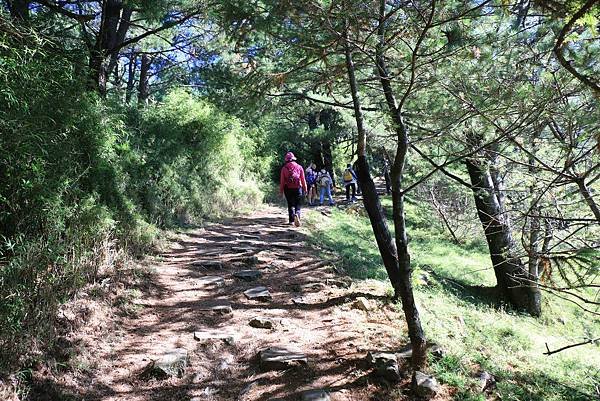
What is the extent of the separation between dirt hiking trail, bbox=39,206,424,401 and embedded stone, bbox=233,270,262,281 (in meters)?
0.02

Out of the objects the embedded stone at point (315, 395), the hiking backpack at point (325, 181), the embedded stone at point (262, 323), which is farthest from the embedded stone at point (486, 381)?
the hiking backpack at point (325, 181)

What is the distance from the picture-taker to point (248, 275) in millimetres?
6832

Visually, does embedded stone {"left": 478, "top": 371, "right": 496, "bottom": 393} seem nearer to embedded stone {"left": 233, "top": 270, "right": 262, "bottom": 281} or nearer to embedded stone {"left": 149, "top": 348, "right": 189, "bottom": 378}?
embedded stone {"left": 149, "top": 348, "right": 189, "bottom": 378}

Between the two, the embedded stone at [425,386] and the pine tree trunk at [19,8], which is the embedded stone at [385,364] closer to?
the embedded stone at [425,386]

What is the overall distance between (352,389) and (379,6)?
147 inches

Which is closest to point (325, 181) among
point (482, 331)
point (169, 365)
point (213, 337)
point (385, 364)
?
point (482, 331)

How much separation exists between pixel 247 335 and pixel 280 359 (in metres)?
0.79

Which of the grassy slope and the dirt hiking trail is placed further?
the grassy slope

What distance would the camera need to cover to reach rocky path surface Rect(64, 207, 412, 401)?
3.87m

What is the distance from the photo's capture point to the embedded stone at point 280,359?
418 centimetres

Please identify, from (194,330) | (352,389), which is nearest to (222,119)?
(194,330)

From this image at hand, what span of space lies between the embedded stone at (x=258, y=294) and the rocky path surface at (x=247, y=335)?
0.6 inches

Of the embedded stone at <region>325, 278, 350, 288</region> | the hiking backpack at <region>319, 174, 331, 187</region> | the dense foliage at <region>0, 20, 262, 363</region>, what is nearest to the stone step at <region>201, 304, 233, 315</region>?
the dense foliage at <region>0, 20, 262, 363</region>

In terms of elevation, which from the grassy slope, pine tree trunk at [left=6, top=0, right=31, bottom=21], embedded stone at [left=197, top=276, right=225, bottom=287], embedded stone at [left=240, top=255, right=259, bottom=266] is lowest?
the grassy slope
